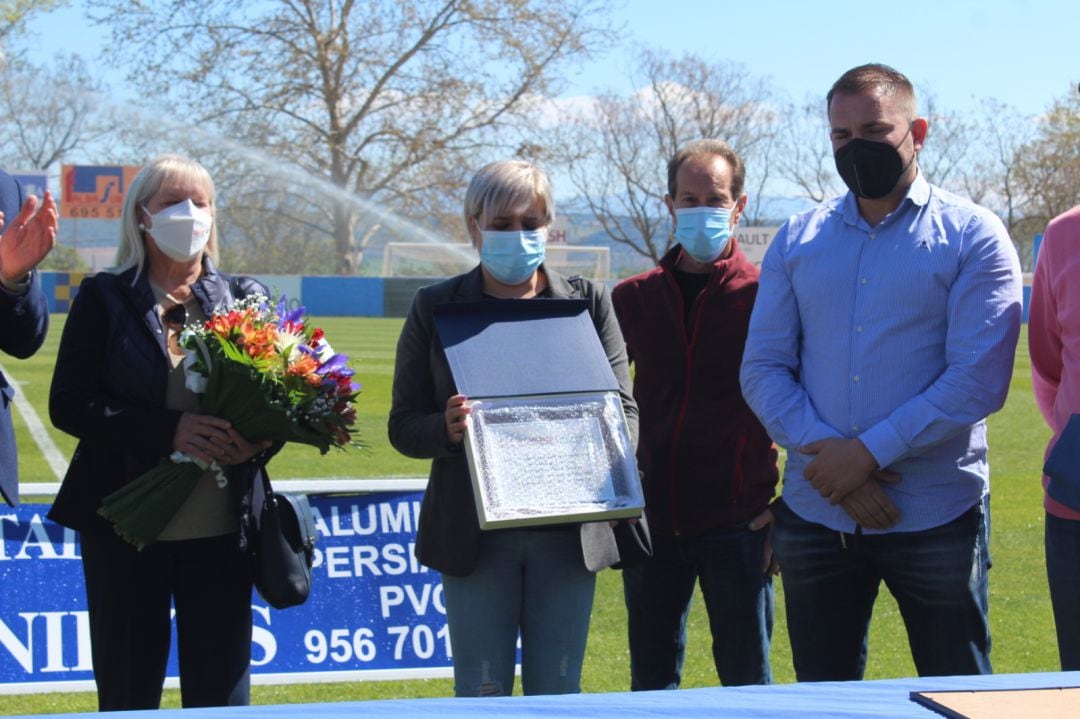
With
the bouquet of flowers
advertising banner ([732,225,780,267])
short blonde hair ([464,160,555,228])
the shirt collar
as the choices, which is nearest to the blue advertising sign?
the bouquet of flowers

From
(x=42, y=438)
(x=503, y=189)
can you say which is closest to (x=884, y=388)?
(x=503, y=189)

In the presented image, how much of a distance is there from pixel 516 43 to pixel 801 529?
46.2m

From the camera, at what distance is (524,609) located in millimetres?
3727

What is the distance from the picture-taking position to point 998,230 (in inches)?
145

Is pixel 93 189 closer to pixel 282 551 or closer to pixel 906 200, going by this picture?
pixel 282 551

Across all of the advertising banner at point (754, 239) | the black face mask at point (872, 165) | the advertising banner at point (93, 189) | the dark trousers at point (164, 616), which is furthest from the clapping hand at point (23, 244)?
the advertising banner at point (93, 189)

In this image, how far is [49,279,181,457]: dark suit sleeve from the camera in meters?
3.64

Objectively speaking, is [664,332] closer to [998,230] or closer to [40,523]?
[998,230]

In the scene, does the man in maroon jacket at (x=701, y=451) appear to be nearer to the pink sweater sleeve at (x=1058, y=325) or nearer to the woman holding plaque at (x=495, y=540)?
the woman holding plaque at (x=495, y=540)

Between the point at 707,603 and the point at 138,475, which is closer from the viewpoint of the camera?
the point at 138,475

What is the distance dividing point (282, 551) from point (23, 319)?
1.01 metres

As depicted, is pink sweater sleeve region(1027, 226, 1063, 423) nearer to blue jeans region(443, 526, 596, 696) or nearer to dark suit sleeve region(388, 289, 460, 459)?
blue jeans region(443, 526, 596, 696)

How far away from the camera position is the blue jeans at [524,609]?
145 inches

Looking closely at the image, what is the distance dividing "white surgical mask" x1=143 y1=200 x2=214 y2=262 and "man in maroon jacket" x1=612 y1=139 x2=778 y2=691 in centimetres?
145
